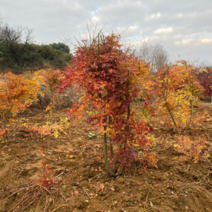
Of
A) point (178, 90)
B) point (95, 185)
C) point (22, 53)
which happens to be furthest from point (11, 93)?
point (22, 53)

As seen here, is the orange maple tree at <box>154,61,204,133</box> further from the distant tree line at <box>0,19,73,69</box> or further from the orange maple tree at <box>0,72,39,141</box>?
the distant tree line at <box>0,19,73,69</box>

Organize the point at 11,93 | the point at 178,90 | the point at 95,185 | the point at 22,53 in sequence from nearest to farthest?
the point at 95,185 < the point at 11,93 < the point at 178,90 < the point at 22,53

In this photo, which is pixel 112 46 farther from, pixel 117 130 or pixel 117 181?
pixel 117 181

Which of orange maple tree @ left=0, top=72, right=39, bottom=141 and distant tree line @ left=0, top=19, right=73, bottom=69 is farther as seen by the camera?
distant tree line @ left=0, top=19, right=73, bottom=69

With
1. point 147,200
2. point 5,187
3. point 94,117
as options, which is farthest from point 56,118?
point 147,200

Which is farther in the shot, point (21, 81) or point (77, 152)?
point (21, 81)

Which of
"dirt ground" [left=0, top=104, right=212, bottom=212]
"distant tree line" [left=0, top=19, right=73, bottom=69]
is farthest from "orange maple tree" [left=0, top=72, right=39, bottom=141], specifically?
"distant tree line" [left=0, top=19, right=73, bottom=69]

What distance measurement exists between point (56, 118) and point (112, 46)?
5.74m

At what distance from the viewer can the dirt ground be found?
2.38m

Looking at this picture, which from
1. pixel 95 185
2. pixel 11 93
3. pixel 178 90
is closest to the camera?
pixel 95 185

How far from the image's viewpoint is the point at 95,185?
278 centimetres

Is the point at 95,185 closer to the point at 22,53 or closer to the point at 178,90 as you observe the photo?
the point at 178,90

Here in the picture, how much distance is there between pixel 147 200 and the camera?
2.41m

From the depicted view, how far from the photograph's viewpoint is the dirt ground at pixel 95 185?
2.38m
